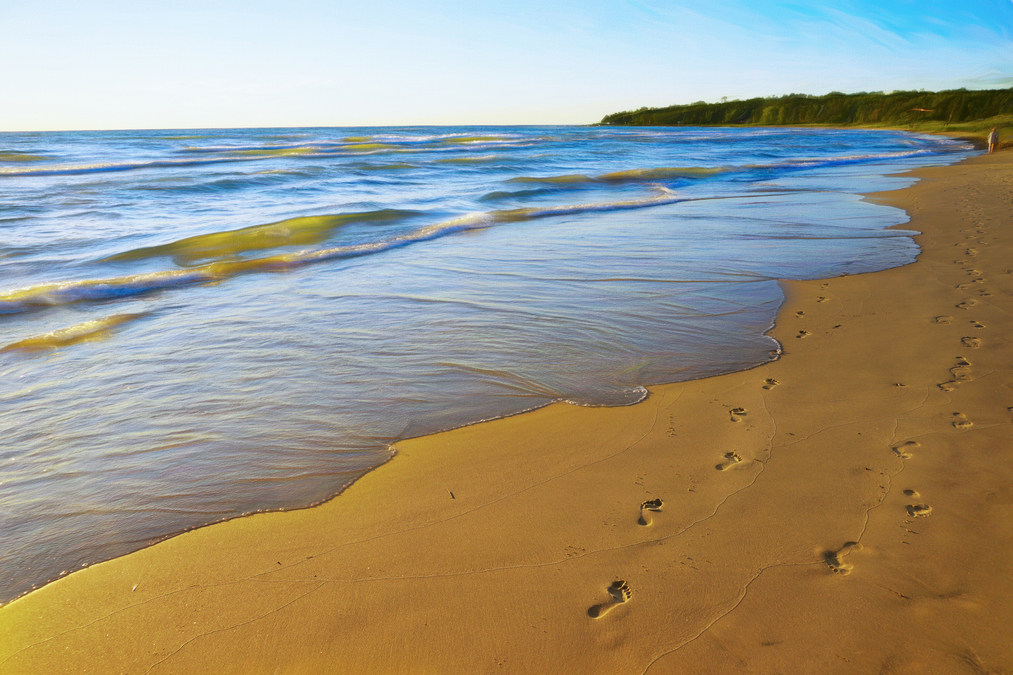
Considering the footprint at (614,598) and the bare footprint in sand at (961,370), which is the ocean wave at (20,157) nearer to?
the footprint at (614,598)

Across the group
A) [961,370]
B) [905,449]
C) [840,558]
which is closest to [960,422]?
[905,449]

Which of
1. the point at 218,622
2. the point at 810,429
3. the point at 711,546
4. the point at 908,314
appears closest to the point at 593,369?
the point at 810,429

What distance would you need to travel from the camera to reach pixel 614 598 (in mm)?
1853

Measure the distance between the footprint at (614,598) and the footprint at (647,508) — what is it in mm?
347

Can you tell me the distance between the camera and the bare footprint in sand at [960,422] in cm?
275

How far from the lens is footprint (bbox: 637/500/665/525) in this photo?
222cm

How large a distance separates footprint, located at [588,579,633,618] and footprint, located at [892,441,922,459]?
1.57m

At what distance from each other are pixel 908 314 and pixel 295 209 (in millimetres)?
10873

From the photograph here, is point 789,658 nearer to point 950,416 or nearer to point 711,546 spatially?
point 711,546

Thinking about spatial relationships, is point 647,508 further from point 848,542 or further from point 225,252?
point 225,252

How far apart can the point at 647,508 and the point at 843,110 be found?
96554 mm

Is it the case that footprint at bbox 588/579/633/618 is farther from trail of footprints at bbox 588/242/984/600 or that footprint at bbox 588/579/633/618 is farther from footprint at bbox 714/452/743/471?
footprint at bbox 714/452/743/471

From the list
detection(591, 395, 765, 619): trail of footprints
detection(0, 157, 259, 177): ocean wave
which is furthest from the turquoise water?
detection(0, 157, 259, 177): ocean wave

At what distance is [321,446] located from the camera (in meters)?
2.84
